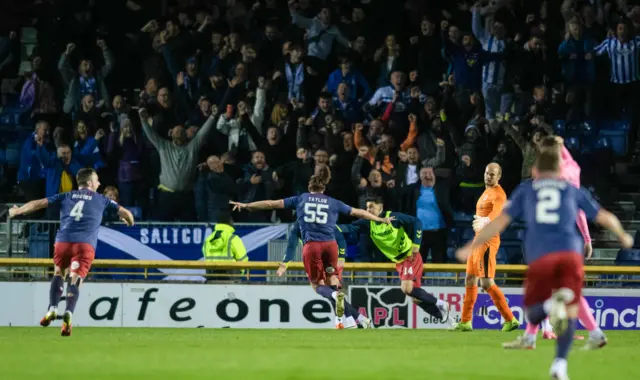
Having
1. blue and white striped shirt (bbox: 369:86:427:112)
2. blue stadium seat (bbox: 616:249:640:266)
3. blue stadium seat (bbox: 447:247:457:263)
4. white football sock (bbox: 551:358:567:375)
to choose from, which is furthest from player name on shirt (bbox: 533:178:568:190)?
blue and white striped shirt (bbox: 369:86:427:112)

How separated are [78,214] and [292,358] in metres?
5.27

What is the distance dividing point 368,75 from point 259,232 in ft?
15.0

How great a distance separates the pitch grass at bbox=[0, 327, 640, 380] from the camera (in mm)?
10172

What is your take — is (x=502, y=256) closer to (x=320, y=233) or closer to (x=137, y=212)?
(x=320, y=233)

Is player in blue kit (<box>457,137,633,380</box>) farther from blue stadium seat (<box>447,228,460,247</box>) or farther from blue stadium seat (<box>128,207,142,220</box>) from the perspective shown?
blue stadium seat (<box>128,207,142,220</box>)

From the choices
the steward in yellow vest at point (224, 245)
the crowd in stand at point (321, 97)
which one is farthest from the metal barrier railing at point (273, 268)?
the crowd in stand at point (321, 97)

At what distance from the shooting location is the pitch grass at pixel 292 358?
Answer: 10.2 metres

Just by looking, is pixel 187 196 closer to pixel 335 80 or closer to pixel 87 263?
pixel 335 80

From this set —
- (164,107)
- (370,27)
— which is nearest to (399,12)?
(370,27)

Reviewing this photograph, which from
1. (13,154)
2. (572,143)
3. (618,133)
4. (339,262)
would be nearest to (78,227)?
(339,262)

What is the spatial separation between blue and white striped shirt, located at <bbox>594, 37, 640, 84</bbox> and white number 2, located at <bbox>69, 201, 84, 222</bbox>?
35.5 ft

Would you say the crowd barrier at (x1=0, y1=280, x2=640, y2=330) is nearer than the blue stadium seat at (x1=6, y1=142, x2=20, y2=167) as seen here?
Yes

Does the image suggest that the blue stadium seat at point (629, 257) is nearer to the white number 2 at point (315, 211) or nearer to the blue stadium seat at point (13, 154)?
the white number 2 at point (315, 211)

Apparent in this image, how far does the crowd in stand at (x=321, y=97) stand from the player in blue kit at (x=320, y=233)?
7.64 feet
